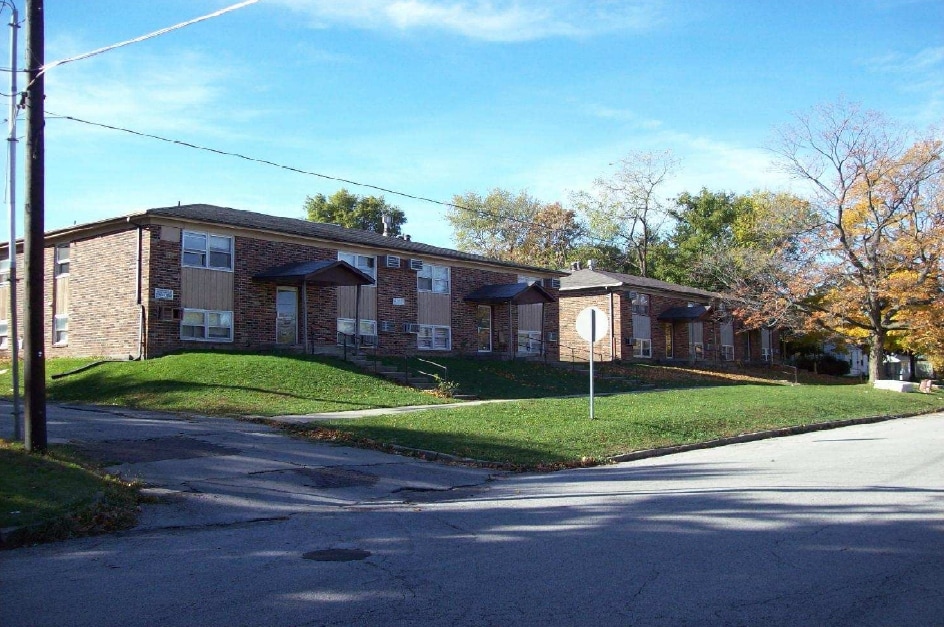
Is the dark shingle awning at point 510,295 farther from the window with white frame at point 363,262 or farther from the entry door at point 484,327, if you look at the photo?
the window with white frame at point 363,262

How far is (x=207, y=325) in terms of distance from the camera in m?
25.5

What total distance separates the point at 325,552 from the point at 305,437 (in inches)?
309

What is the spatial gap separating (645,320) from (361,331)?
19470 mm

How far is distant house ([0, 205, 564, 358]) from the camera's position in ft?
80.6

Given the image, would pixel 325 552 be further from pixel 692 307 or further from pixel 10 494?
pixel 692 307

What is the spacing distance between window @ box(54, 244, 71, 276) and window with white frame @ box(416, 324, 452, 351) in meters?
12.3

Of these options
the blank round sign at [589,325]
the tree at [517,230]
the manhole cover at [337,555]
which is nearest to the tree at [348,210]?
the tree at [517,230]

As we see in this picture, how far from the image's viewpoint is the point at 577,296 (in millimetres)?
44094

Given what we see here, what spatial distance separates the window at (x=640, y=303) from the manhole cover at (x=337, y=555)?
1452 inches

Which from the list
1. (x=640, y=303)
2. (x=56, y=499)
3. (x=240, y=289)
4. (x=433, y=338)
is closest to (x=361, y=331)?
(x=433, y=338)

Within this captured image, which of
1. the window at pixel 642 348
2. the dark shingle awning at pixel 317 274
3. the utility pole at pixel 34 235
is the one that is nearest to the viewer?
the utility pole at pixel 34 235

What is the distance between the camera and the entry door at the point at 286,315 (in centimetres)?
2748

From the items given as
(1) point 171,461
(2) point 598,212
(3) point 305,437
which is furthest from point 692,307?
(1) point 171,461

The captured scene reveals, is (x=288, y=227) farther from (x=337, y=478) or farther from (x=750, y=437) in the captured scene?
(x=337, y=478)
